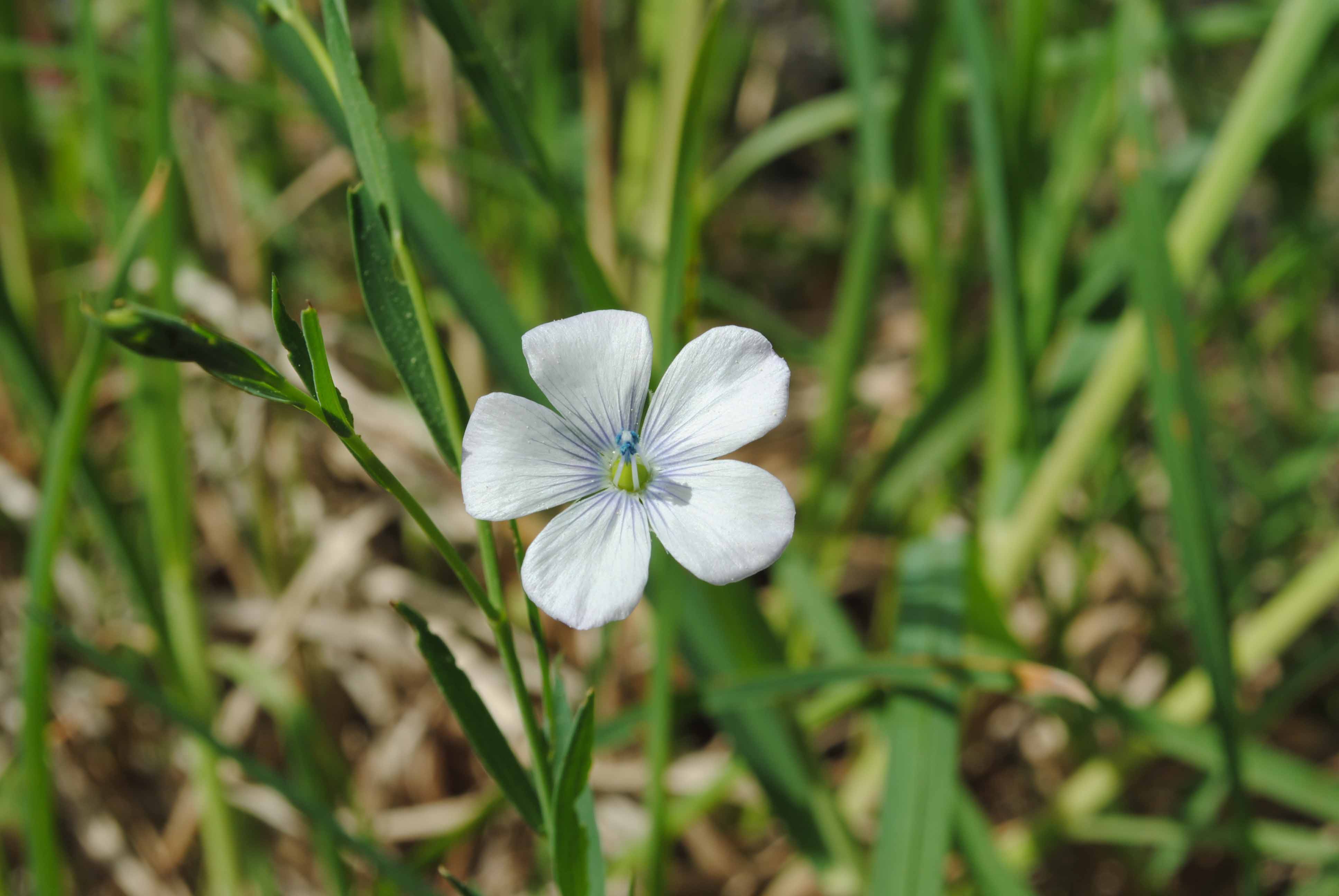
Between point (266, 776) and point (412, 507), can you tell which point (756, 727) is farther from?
point (412, 507)

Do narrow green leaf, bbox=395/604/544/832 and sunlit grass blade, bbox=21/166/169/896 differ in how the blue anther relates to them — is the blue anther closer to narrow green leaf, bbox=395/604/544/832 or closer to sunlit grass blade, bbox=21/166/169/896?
narrow green leaf, bbox=395/604/544/832

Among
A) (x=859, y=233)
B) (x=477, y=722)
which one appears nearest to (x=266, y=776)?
(x=477, y=722)

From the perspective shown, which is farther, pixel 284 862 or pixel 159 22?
pixel 284 862

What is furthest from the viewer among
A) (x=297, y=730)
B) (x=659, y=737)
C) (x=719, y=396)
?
(x=297, y=730)

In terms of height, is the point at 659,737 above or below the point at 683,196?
below

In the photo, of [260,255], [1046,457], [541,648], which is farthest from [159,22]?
[1046,457]

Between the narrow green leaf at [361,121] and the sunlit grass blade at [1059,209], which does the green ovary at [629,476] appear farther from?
the sunlit grass blade at [1059,209]

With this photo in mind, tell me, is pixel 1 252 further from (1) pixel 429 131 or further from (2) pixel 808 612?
(2) pixel 808 612
